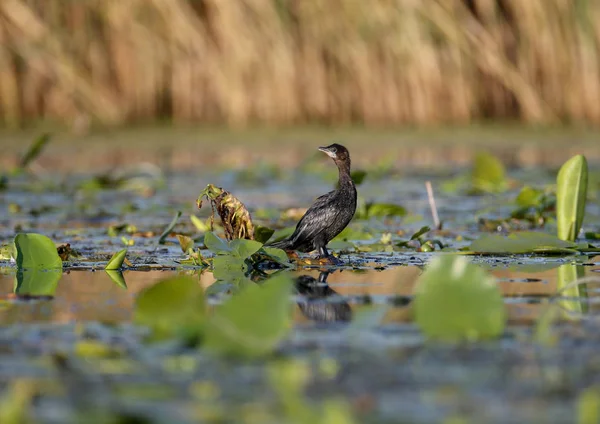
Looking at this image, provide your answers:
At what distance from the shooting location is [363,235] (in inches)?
221

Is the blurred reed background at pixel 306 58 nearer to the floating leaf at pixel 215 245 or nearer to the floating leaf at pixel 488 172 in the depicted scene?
the floating leaf at pixel 488 172

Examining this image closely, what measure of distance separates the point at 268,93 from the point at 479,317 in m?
10.2

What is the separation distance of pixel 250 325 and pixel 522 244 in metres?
2.40

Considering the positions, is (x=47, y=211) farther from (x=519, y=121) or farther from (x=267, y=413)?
(x=519, y=121)

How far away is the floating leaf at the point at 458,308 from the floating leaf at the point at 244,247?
1.53m

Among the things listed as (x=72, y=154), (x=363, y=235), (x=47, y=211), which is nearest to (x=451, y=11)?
(x=72, y=154)

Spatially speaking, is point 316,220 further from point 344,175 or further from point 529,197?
point 529,197

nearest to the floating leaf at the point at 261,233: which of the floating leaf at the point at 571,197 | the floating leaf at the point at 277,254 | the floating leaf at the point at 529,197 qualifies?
the floating leaf at the point at 277,254

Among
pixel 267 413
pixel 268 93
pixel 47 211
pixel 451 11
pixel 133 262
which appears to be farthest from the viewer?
pixel 268 93

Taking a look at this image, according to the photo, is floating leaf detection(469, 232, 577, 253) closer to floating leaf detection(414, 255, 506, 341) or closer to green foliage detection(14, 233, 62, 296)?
green foliage detection(14, 233, 62, 296)

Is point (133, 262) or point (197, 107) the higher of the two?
point (197, 107)

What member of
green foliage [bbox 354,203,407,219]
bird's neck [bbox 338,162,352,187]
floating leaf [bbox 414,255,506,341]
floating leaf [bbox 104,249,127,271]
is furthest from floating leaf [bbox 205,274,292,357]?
green foliage [bbox 354,203,407,219]

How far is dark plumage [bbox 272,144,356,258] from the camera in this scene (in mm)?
4828

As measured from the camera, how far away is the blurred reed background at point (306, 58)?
12.2 meters
